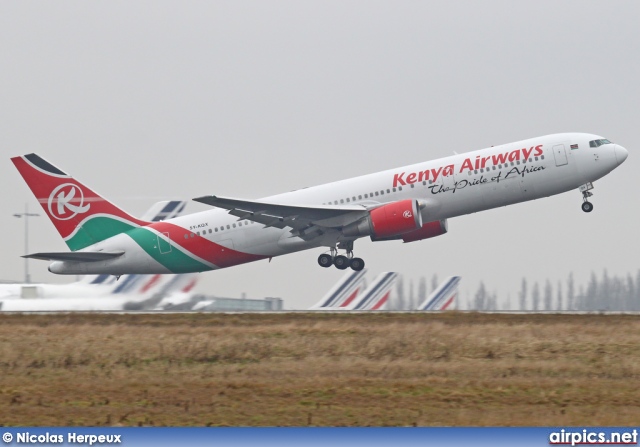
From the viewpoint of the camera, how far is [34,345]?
22.8 meters

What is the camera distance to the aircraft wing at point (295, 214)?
117 ft

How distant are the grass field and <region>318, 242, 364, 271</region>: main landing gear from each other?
10055mm

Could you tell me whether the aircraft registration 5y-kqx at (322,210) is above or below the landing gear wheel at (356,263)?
above

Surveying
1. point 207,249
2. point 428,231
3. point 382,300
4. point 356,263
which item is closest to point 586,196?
point 428,231

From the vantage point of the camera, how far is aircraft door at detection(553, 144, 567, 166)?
34.3 m

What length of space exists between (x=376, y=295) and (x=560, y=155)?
26822mm

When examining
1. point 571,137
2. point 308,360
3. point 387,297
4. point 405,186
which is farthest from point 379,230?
point 387,297

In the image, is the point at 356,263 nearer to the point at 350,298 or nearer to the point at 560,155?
the point at 560,155

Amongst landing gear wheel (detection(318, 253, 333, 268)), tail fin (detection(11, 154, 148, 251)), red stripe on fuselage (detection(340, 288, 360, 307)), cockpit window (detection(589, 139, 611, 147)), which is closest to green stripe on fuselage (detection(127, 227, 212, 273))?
tail fin (detection(11, 154, 148, 251))

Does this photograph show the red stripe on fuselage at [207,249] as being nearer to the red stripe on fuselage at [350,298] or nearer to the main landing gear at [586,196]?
the main landing gear at [586,196]

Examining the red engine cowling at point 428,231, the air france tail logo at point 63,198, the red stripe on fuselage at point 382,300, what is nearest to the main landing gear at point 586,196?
the red engine cowling at point 428,231

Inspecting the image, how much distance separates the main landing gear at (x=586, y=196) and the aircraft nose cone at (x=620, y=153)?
1.37 metres

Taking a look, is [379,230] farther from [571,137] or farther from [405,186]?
[571,137]

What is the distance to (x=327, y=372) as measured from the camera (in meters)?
18.4
